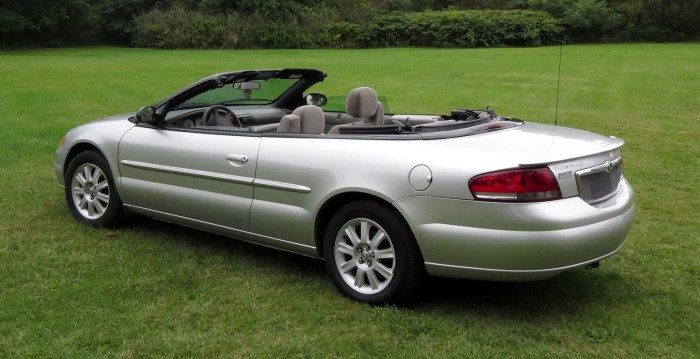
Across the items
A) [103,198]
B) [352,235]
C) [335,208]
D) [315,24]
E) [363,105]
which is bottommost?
[103,198]

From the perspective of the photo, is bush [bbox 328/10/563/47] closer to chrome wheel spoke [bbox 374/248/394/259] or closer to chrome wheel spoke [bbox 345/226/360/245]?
chrome wheel spoke [bbox 345/226/360/245]

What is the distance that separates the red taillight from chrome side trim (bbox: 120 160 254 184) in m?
1.62

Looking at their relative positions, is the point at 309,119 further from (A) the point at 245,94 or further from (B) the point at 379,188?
(A) the point at 245,94

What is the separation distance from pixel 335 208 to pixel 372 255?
1.33 ft

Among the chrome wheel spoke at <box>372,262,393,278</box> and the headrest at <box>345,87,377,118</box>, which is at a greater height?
the headrest at <box>345,87,377,118</box>

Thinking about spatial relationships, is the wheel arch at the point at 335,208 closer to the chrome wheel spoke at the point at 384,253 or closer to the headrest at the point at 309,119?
the chrome wheel spoke at the point at 384,253

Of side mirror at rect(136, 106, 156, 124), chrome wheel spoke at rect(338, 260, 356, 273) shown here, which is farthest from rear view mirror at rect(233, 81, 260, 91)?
chrome wheel spoke at rect(338, 260, 356, 273)

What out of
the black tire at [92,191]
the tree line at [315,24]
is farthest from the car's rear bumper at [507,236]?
the tree line at [315,24]

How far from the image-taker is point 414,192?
4.09 meters

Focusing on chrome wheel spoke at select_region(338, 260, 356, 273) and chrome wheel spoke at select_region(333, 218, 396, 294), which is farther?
chrome wheel spoke at select_region(338, 260, 356, 273)

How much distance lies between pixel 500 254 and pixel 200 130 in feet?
8.06

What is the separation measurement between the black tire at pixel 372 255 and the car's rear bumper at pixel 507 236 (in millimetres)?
102

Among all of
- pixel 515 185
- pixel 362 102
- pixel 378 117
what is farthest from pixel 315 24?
pixel 515 185

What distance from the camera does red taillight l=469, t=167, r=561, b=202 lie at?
3879 millimetres
